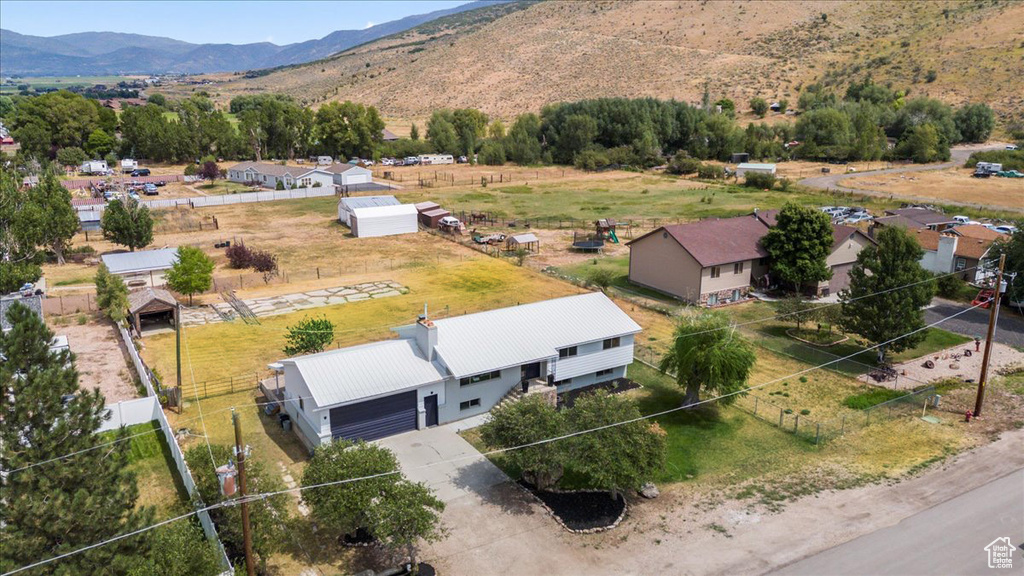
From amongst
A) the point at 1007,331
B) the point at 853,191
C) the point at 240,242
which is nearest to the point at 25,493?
the point at 1007,331

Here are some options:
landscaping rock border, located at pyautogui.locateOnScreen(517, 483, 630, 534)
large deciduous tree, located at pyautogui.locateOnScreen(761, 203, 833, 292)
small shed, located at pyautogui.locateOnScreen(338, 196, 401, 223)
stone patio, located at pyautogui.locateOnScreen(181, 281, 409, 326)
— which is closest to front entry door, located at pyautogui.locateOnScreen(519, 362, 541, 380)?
landscaping rock border, located at pyautogui.locateOnScreen(517, 483, 630, 534)

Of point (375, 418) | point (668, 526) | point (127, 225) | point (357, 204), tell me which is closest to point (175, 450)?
point (375, 418)

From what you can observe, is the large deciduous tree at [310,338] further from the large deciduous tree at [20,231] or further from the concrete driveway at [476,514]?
the large deciduous tree at [20,231]

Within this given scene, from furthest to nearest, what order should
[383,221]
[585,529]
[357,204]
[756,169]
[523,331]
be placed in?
[756,169]
[357,204]
[383,221]
[523,331]
[585,529]

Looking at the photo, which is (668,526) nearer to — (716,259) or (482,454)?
(482,454)

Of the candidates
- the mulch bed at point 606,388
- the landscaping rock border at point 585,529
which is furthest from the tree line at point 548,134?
the landscaping rock border at point 585,529

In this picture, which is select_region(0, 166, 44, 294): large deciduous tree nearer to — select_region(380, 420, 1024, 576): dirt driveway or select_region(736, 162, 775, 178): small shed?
select_region(380, 420, 1024, 576): dirt driveway

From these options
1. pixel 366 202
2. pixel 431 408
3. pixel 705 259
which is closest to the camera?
pixel 431 408
